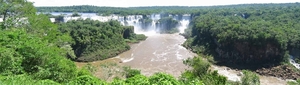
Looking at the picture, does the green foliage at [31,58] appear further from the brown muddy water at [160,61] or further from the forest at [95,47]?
the brown muddy water at [160,61]

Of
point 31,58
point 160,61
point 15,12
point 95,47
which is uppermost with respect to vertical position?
point 15,12

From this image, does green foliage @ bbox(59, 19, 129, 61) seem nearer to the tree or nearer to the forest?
the forest

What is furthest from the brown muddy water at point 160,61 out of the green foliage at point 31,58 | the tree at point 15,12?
the green foliage at point 31,58

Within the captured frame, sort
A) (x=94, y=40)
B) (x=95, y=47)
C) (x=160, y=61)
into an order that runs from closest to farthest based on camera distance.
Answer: (x=160, y=61) → (x=95, y=47) → (x=94, y=40)

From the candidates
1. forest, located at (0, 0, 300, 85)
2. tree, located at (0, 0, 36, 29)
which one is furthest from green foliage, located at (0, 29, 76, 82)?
tree, located at (0, 0, 36, 29)

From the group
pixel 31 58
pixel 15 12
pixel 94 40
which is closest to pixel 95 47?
pixel 94 40

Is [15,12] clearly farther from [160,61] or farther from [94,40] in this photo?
[94,40]
